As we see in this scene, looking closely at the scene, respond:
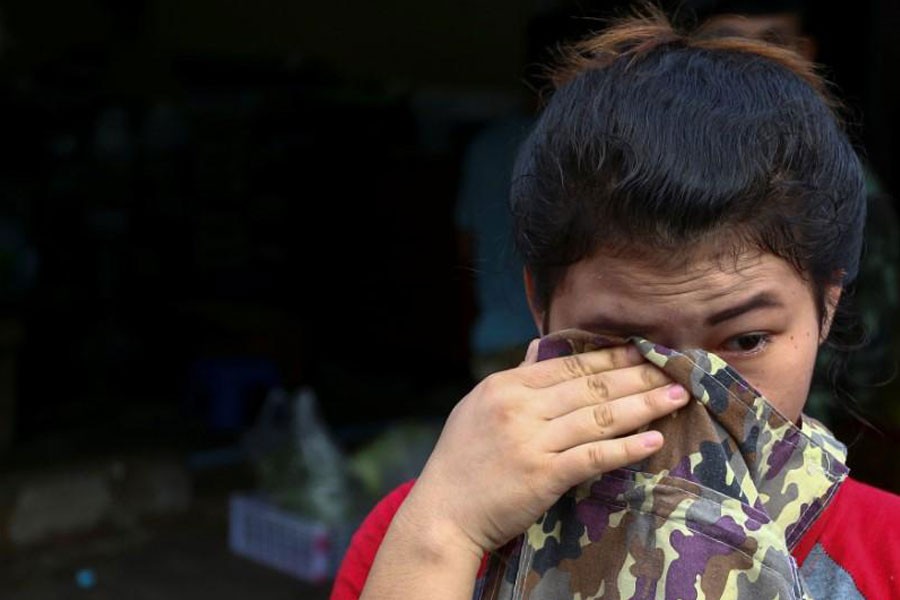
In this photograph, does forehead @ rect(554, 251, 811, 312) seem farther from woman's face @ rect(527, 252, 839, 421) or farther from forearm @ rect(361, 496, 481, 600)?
forearm @ rect(361, 496, 481, 600)

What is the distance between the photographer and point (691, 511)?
110cm

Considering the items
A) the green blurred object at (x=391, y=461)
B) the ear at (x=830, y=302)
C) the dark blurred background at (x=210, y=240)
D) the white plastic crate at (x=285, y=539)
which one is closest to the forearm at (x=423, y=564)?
the ear at (x=830, y=302)

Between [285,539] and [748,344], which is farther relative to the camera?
[285,539]

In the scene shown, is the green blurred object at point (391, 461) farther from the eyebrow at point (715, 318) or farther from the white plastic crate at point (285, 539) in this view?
the eyebrow at point (715, 318)

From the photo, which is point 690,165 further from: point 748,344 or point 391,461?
point 391,461

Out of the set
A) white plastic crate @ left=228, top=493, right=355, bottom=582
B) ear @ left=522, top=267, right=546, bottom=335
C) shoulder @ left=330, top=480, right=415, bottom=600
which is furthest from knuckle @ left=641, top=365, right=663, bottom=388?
white plastic crate @ left=228, top=493, right=355, bottom=582

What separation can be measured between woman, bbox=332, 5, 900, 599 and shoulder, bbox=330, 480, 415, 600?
0.78ft

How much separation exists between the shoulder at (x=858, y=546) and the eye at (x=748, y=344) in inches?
9.4

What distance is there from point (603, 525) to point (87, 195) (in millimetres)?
5450

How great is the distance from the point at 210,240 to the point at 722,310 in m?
5.64

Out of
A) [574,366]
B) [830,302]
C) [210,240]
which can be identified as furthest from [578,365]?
[210,240]

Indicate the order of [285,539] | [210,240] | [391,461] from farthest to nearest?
[210,240]
[391,461]
[285,539]

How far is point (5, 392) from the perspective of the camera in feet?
17.3

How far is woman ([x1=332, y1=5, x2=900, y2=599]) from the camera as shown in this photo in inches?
43.4
